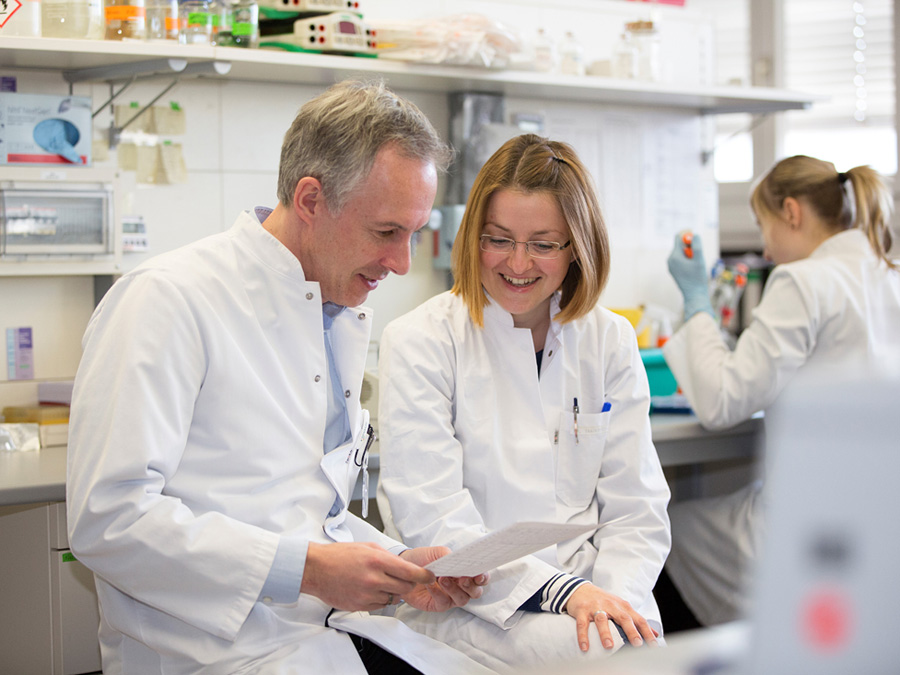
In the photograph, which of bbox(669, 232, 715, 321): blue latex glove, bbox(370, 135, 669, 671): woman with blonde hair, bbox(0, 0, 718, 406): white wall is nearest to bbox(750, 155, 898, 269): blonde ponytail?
bbox(669, 232, 715, 321): blue latex glove

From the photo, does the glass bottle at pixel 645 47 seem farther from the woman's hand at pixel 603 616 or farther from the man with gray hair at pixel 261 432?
the woman's hand at pixel 603 616

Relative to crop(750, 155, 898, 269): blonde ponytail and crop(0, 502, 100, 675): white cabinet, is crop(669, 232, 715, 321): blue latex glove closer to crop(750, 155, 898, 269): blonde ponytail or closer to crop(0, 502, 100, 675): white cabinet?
crop(750, 155, 898, 269): blonde ponytail

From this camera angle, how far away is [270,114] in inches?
96.0

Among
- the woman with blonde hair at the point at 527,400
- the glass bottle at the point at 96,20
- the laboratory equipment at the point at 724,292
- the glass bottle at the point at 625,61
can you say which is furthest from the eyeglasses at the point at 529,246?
the laboratory equipment at the point at 724,292

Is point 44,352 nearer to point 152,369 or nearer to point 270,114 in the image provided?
point 270,114

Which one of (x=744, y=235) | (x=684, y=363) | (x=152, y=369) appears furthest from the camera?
(x=744, y=235)

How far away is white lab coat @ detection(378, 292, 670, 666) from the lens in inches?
60.0

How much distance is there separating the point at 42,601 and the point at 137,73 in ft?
3.75

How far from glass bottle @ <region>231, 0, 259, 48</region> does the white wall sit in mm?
240

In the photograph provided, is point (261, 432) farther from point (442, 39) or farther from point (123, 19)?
point (442, 39)

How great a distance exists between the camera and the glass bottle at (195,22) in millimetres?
2104

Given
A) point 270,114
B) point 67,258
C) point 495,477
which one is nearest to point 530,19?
point 270,114

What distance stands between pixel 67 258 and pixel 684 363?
1540 millimetres

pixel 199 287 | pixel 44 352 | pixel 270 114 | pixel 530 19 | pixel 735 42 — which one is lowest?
pixel 44 352
